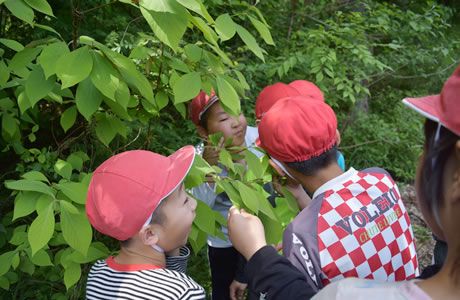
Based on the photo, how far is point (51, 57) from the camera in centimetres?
162

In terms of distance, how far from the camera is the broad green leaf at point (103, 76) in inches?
63.7

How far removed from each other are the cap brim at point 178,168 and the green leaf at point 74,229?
0.84ft

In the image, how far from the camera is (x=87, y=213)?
1.60 metres

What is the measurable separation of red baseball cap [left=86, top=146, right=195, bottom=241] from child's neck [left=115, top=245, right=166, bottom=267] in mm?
63

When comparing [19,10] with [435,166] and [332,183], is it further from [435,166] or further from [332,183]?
[435,166]

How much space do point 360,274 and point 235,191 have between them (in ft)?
1.62

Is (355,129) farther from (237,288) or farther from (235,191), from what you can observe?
(235,191)

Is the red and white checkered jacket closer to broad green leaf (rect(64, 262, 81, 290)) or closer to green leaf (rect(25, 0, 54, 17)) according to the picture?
broad green leaf (rect(64, 262, 81, 290))

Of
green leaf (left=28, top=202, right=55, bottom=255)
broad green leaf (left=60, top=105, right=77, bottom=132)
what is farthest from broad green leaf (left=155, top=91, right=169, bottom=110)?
green leaf (left=28, top=202, right=55, bottom=255)

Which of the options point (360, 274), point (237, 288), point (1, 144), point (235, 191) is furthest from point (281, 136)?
point (1, 144)

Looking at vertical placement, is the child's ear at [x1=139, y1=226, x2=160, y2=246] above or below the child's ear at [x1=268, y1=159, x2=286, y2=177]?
above

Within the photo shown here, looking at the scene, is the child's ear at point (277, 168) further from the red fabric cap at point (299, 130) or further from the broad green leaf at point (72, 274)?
the broad green leaf at point (72, 274)

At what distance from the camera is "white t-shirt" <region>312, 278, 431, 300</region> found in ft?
2.92

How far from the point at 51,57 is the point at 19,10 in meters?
0.21
